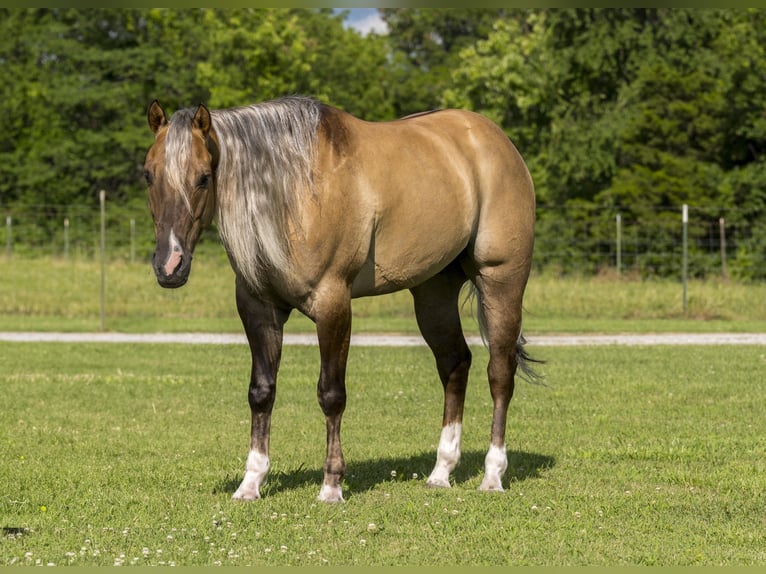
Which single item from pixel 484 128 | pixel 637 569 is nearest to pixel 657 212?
pixel 484 128

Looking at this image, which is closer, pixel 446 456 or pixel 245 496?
pixel 245 496

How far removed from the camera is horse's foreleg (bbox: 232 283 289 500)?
722cm

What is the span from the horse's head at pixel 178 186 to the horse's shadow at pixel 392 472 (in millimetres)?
1812

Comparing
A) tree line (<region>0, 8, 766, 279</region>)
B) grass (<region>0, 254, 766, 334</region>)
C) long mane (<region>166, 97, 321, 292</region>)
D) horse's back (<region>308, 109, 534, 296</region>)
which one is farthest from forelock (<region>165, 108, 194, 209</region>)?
tree line (<region>0, 8, 766, 279</region>)

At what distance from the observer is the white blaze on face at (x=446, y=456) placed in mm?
7883

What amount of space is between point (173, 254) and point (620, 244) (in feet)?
78.9

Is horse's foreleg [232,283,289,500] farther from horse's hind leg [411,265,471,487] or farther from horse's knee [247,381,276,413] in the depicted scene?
horse's hind leg [411,265,471,487]

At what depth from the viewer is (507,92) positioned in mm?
46531

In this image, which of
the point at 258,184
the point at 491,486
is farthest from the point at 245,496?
the point at 258,184

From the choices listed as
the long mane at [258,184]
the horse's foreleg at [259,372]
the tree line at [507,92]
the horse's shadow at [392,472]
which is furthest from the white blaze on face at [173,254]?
the tree line at [507,92]

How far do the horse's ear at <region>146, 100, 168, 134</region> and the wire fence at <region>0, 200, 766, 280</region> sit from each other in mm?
18358

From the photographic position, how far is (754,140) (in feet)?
126

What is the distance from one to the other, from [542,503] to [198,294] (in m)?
19.3

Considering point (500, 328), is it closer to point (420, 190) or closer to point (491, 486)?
point (491, 486)
